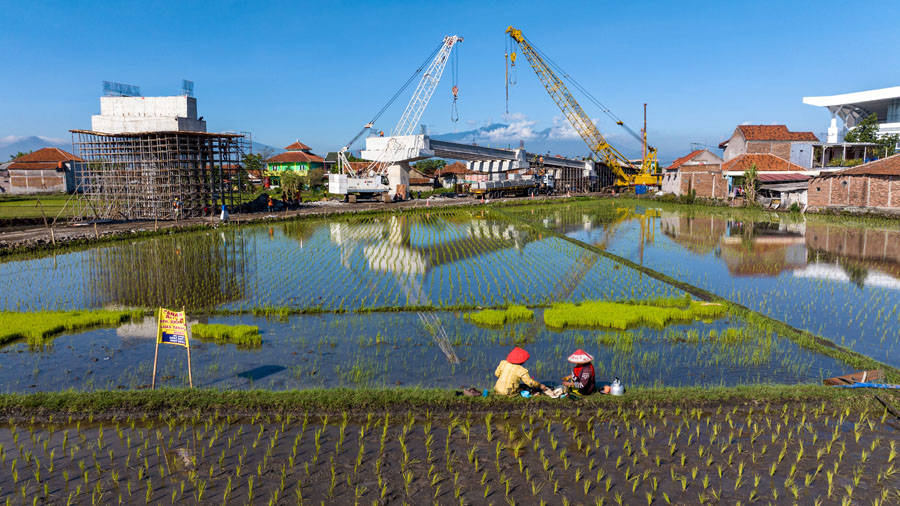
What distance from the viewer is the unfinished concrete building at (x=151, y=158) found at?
31.1 m

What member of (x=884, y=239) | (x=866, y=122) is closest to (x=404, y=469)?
(x=884, y=239)

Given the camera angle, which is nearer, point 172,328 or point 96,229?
point 172,328

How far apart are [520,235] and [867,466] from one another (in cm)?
2068

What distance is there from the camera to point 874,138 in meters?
53.0

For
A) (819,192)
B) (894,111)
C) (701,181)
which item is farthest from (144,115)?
(894,111)

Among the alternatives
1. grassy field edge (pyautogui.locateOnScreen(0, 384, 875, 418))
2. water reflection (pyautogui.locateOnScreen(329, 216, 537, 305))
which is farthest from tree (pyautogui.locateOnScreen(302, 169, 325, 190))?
grassy field edge (pyautogui.locateOnScreen(0, 384, 875, 418))

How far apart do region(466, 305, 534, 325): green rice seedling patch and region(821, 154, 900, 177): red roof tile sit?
2530 centimetres

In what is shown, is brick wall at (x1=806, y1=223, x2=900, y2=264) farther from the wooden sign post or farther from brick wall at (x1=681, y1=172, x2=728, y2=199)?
the wooden sign post

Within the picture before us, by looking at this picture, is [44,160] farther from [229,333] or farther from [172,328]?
[172,328]

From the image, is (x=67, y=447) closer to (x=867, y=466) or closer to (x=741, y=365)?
(x=867, y=466)

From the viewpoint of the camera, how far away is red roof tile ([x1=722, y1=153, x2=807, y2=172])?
139 feet

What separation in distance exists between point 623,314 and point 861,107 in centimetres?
7309

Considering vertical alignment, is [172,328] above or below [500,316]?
above

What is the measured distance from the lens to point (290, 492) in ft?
19.0
